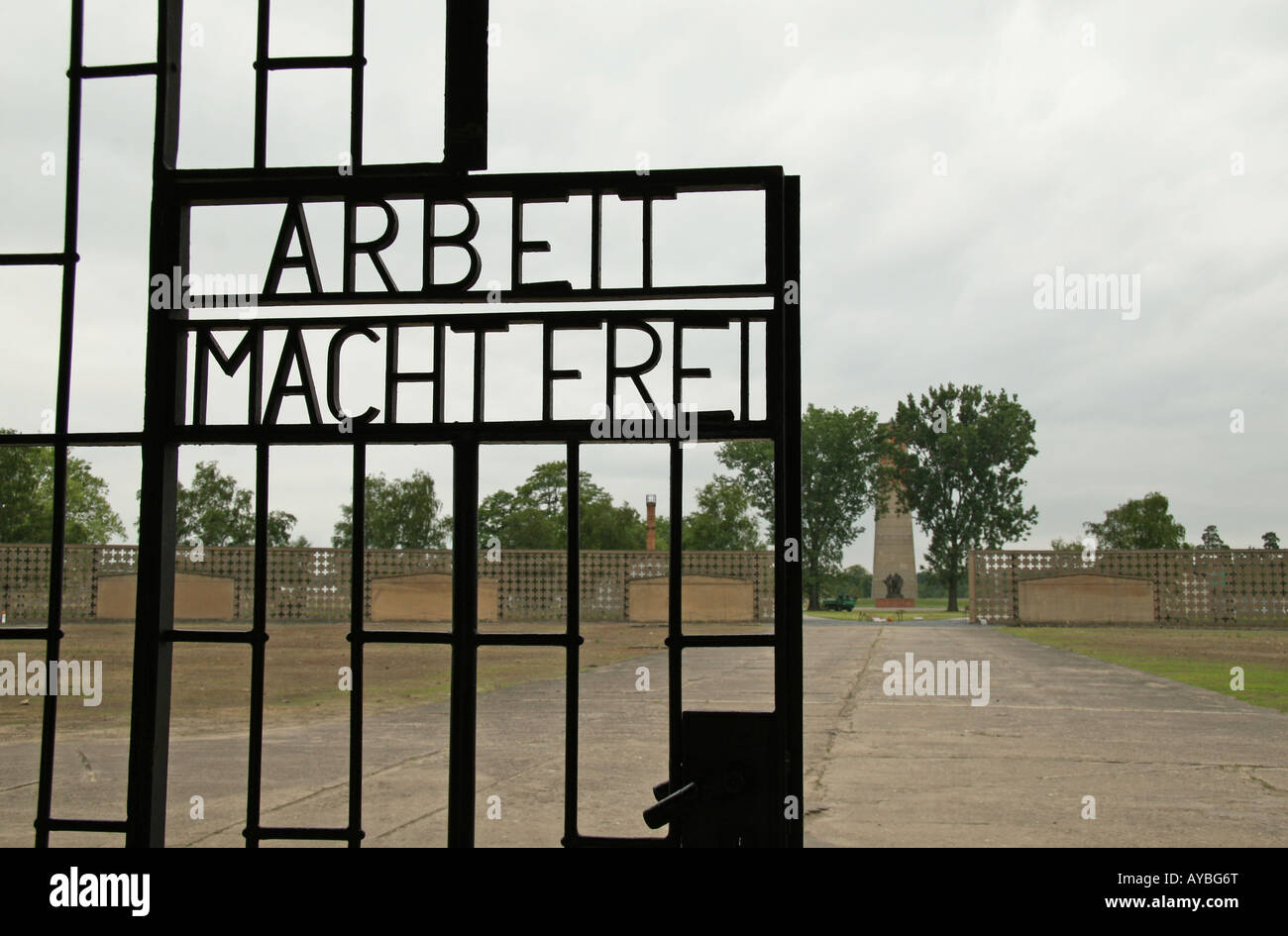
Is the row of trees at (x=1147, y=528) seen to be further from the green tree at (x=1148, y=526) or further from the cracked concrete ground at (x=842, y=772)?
the cracked concrete ground at (x=842, y=772)

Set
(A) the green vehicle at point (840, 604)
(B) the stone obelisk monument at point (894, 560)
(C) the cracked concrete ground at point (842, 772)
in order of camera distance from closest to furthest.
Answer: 1. (C) the cracked concrete ground at point (842, 772)
2. (A) the green vehicle at point (840, 604)
3. (B) the stone obelisk monument at point (894, 560)

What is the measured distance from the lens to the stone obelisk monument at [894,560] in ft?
180

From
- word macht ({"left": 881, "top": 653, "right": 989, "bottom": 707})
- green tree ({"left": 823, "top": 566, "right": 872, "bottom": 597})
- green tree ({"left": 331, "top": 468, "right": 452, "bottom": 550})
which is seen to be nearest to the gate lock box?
word macht ({"left": 881, "top": 653, "right": 989, "bottom": 707})

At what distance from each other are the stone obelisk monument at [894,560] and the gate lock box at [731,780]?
54078mm

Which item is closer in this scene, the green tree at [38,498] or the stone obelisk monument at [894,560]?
the green tree at [38,498]

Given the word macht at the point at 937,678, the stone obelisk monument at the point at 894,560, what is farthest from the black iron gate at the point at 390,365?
the stone obelisk monument at the point at 894,560

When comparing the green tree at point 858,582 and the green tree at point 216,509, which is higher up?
the green tree at point 216,509

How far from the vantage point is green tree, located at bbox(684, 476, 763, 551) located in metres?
37.2

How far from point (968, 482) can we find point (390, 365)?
54086 millimetres

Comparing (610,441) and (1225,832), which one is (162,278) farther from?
(1225,832)
